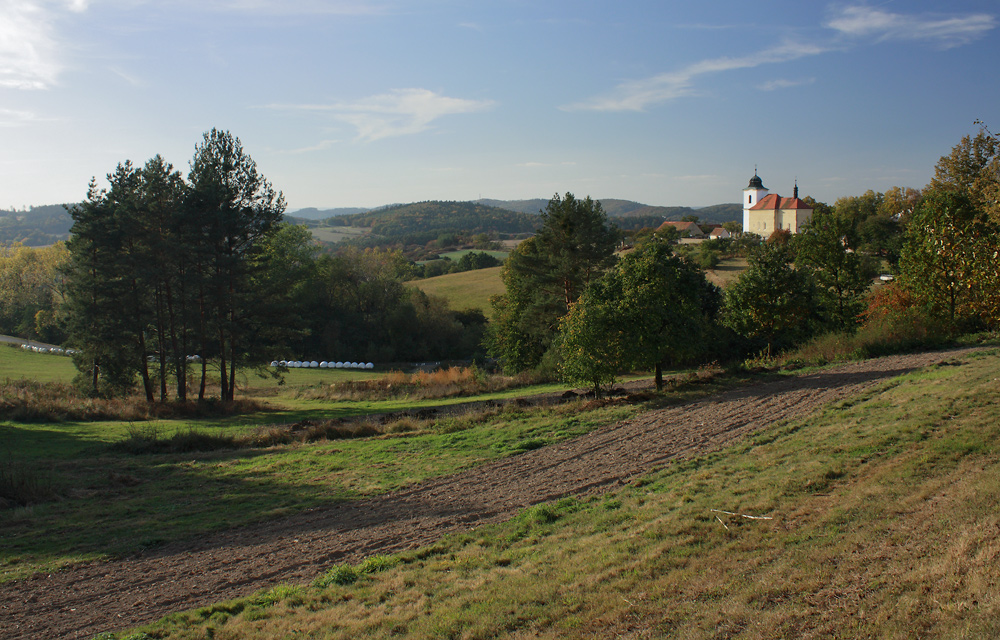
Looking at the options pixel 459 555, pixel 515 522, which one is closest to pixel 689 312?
pixel 515 522

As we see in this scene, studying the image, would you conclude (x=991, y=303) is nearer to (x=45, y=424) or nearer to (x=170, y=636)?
(x=170, y=636)

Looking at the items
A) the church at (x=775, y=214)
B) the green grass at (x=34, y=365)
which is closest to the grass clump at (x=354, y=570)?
the green grass at (x=34, y=365)

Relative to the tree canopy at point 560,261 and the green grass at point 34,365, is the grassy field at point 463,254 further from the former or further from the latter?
the green grass at point 34,365

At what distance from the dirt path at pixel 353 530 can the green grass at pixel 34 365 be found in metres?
39.0

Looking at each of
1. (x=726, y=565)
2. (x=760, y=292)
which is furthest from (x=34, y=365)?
(x=726, y=565)

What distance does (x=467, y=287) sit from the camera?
273ft

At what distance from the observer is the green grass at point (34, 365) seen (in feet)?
137

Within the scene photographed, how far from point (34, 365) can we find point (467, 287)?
48937 mm

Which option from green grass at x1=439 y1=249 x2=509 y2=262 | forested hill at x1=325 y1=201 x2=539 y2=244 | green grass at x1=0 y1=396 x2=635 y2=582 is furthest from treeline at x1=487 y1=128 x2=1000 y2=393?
forested hill at x1=325 y1=201 x2=539 y2=244

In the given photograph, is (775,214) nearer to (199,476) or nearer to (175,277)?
(175,277)

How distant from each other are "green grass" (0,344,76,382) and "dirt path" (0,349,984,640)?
3898cm

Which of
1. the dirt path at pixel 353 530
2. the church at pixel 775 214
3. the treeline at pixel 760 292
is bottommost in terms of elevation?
the dirt path at pixel 353 530

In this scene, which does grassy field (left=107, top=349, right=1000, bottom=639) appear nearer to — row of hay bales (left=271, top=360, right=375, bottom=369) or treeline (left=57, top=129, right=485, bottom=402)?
treeline (left=57, top=129, right=485, bottom=402)

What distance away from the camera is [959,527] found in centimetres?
612
